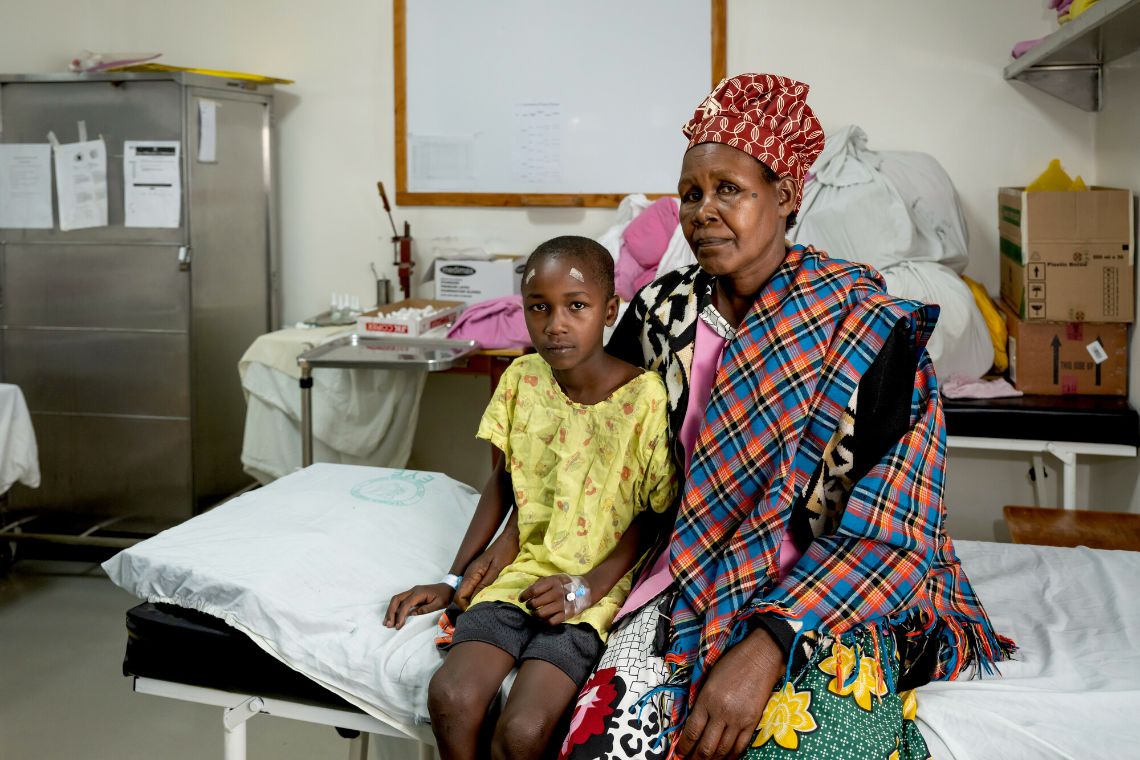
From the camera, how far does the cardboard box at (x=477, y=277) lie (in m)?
4.12

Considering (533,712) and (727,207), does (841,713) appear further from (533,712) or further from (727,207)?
(727,207)

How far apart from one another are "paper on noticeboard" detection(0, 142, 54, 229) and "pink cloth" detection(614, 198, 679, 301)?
2279 millimetres

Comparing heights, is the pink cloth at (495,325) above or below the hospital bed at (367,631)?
above

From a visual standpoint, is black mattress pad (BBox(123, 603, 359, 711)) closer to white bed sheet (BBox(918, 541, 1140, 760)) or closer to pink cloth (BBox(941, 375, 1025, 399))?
white bed sheet (BBox(918, 541, 1140, 760))

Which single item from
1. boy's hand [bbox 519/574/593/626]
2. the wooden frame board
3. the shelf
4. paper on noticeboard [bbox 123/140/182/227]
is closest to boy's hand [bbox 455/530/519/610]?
boy's hand [bbox 519/574/593/626]

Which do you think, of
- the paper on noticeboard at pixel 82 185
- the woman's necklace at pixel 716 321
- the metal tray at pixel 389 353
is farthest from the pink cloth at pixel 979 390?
the paper on noticeboard at pixel 82 185

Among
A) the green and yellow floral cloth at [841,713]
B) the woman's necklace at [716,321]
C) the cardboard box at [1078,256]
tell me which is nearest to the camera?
the green and yellow floral cloth at [841,713]

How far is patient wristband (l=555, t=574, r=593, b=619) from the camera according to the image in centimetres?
164

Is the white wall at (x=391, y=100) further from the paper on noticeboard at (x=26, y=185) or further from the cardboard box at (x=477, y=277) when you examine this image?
the paper on noticeboard at (x=26, y=185)

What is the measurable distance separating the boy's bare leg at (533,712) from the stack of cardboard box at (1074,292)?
7.76 ft

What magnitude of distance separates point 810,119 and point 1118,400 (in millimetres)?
2097

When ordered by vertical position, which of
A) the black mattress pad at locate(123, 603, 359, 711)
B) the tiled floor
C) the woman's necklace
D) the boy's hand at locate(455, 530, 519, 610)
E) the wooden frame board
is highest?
the wooden frame board

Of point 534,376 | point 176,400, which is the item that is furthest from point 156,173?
point 534,376

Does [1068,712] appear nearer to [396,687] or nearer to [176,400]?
[396,687]
